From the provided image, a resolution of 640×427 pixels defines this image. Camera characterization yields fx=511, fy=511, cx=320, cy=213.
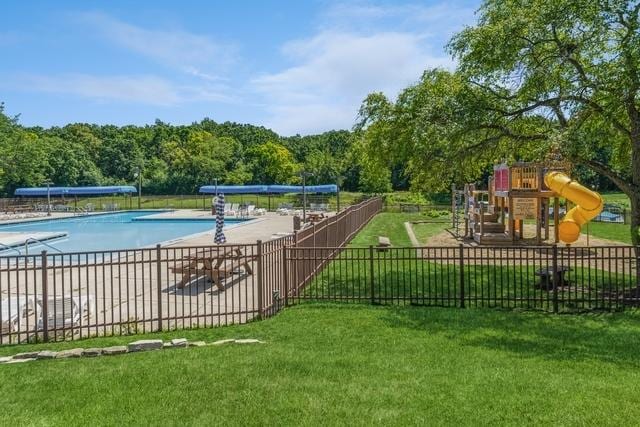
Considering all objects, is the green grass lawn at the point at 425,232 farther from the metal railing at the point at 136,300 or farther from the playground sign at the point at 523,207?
the metal railing at the point at 136,300

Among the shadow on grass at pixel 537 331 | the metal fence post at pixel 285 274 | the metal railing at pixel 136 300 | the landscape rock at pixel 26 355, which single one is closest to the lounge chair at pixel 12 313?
the metal railing at pixel 136 300

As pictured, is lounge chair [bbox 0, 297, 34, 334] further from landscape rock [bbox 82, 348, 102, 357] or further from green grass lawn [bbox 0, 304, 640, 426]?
landscape rock [bbox 82, 348, 102, 357]

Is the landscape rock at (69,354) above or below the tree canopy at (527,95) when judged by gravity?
below

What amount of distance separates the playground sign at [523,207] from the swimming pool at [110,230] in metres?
14.8

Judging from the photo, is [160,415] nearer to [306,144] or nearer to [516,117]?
[516,117]

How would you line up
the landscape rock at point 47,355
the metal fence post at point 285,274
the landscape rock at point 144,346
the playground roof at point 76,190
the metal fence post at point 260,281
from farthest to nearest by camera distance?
the playground roof at point 76,190
the metal fence post at point 285,274
the metal fence post at point 260,281
the landscape rock at point 144,346
the landscape rock at point 47,355

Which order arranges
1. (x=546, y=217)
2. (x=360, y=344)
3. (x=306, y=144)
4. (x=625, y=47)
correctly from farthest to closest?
(x=306, y=144), (x=546, y=217), (x=625, y=47), (x=360, y=344)

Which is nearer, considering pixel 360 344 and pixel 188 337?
pixel 360 344

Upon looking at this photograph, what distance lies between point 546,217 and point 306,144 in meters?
63.6

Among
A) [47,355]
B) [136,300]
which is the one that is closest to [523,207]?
[136,300]

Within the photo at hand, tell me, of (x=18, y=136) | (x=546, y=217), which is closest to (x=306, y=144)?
(x=18, y=136)

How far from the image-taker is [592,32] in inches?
392

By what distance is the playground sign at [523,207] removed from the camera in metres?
18.5

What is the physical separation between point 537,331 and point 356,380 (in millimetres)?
3658
